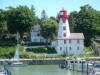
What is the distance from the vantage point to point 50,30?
90.1 m

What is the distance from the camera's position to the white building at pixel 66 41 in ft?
276

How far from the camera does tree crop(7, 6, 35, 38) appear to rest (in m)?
94.3

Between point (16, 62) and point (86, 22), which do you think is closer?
point (16, 62)

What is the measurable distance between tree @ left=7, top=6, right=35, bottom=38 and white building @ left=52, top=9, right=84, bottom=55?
14.3 metres

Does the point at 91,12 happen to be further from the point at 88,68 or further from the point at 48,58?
the point at 88,68

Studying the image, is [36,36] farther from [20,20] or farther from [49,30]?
[49,30]

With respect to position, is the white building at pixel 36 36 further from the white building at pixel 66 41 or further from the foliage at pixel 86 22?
the white building at pixel 66 41

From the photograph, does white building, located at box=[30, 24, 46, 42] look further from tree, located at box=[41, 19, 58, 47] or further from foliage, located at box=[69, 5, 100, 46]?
foliage, located at box=[69, 5, 100, 46]

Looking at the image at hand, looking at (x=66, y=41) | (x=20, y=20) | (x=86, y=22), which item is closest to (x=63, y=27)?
(x=66, y=41)

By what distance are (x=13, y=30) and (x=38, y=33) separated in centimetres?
924

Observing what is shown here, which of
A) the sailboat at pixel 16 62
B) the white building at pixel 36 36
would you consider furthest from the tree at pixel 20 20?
the sailboat at pixel 16 62

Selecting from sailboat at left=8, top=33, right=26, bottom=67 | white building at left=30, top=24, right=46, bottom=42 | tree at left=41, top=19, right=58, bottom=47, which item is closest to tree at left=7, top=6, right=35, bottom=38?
white building at left=30, top=24, right=46, bottom=42

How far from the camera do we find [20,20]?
94250 millimetres

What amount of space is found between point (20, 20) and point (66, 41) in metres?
Answer: 18.0
